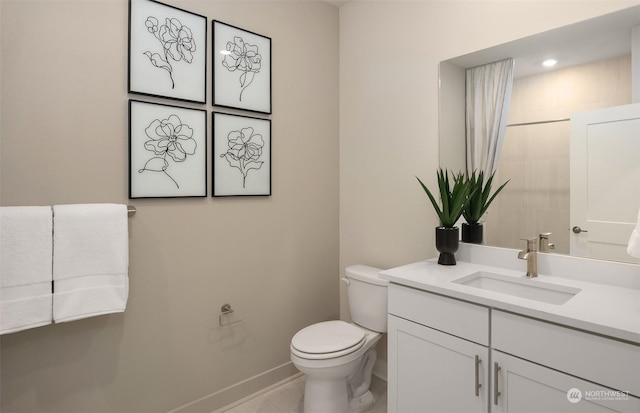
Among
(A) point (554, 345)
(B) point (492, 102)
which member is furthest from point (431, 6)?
(A) point (554, 345)

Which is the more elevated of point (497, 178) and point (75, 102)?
point (75, 102)

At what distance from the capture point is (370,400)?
2.07 m

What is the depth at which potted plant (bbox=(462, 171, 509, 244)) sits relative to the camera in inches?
71.1

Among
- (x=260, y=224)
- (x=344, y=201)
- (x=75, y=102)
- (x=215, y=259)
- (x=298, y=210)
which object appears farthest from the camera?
(x=344, y=201)

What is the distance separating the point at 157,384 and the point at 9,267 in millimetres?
904

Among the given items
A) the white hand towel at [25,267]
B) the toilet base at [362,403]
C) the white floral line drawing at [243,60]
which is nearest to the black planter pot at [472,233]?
the toilet base at [362,403]

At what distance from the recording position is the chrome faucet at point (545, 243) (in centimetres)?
160

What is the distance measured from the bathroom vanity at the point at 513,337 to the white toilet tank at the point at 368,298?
391 millimetres

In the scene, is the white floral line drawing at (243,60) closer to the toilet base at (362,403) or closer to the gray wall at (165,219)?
the gray wall at (165,219)

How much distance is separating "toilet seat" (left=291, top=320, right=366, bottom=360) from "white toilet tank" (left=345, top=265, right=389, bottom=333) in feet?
0.41

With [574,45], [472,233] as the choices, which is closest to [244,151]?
[472,233]

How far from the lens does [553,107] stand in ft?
5.21

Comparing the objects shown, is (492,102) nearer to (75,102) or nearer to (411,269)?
(411,269)

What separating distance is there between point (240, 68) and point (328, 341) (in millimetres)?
1619
